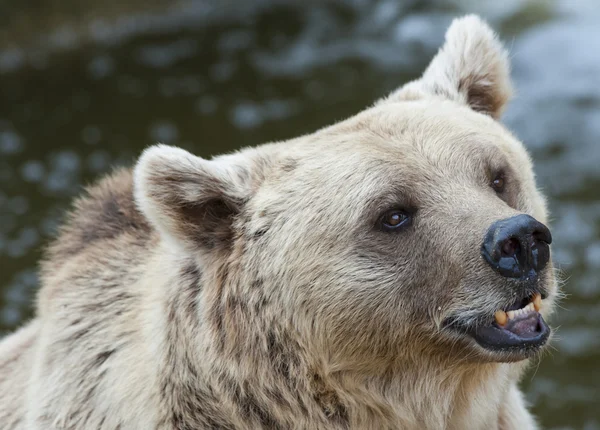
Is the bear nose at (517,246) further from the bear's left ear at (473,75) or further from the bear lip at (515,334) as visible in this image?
the bear's left ear at (473,75)

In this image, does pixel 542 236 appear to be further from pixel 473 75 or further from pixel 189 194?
pixel 189 194

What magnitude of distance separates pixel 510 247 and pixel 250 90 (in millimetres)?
9842

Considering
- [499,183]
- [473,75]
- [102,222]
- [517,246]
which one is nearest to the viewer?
[517,246]

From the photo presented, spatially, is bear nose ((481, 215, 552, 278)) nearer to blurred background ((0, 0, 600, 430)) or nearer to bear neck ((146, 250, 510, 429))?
bear neck ((146, 250, 510, 429))

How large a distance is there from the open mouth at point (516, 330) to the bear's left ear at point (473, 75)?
4.47 feet

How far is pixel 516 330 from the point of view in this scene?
167 inches

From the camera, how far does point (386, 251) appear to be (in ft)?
14.3

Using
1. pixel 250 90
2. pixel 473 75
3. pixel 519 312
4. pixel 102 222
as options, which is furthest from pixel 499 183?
pixel 250 90

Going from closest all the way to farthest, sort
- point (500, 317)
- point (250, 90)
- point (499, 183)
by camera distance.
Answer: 1. point (500, 317)
2. point (499, 183)
3. point (250, 90)

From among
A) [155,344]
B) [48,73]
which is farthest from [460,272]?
[48,73]

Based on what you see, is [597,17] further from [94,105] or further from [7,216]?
[7,216]

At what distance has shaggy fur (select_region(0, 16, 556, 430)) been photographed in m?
4.34

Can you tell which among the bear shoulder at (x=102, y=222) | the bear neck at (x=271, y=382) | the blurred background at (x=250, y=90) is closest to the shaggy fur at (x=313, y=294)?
the bear neck at (x=271, y=382)

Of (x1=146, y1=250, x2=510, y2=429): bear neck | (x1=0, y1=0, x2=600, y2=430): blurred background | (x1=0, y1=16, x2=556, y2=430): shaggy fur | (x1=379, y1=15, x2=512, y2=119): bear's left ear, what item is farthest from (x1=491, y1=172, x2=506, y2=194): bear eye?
(x1=0, y1=0, x2=600, y2=430): blurred background
